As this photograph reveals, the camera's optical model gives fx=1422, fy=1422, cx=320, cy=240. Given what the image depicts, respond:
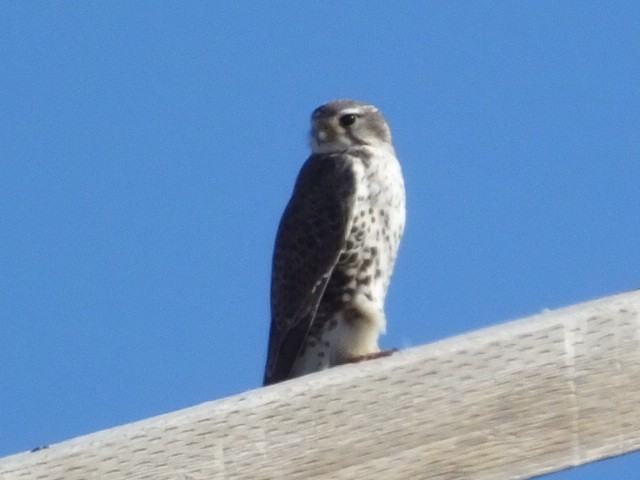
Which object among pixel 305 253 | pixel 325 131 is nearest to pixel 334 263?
pixel 305 253

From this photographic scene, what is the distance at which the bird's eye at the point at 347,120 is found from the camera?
6.89m

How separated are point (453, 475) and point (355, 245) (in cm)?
390

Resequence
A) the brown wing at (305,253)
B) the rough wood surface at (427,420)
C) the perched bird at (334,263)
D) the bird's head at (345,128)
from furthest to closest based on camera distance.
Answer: the bird's head at (345,128) < the brown wing at (305,253) < the perched bird at (334,263) < the rough wood surface at (427,420)

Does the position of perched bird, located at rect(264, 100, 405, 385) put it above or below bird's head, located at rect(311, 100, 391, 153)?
below

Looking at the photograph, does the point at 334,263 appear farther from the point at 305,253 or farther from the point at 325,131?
the point at 325,131

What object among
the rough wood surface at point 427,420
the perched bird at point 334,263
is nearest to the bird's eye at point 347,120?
the perched bird at point 334,263

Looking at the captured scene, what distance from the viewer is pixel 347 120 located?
22.7ft

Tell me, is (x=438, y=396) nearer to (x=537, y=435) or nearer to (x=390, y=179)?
(x=537, y=435)

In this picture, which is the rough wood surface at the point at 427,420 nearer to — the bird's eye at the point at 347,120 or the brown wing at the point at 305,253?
the brown wing at the point at 305,253

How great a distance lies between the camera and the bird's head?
682 centimetres

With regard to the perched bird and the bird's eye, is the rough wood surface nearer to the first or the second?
the perched bird

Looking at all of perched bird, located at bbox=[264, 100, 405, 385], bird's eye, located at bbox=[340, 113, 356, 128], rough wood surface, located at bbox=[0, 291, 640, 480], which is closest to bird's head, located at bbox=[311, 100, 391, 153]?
bird's eye, located at bbox=[340, 113, 356, 128]

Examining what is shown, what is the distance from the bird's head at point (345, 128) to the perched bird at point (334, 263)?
364 millimetres

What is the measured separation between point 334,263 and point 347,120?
121cm
